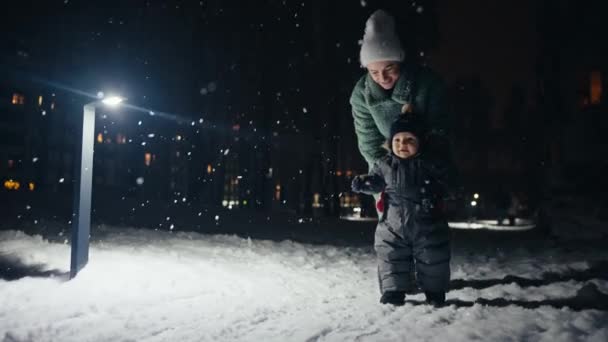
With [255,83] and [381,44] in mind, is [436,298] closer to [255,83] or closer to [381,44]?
[381,44]

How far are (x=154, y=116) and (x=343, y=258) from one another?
17333 mm

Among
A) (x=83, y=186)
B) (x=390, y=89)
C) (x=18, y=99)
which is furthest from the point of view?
(x=18, y=99)

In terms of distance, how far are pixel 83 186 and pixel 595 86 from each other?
18474 millimetres

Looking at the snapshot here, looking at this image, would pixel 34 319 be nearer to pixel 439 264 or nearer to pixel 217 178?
pixel 439 264

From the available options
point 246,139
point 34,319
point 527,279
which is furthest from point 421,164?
point 246,139

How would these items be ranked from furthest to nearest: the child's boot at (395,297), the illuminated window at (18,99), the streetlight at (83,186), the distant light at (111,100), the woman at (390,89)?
1. the illuminated window at (18,99)
2. the streetlight at (83,186)
3. the distant light at (111,100)
4. the woman at (390,89)
5. the child's boot at (395,297)

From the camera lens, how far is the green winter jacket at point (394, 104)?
429 cm

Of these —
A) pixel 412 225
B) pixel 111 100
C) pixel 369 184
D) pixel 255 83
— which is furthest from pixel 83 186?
pixel 255 83

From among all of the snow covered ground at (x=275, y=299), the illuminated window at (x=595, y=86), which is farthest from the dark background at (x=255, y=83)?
the snow covered ground at (x=275, y=299)

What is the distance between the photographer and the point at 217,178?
86.7ft

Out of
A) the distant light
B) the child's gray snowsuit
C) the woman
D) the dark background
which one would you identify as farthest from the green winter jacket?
the dark background

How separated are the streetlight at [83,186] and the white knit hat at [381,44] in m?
2.87

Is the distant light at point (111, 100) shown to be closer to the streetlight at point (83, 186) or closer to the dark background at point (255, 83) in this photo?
the streetlight at point (83, 186)

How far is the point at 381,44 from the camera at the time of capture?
14.3ft
